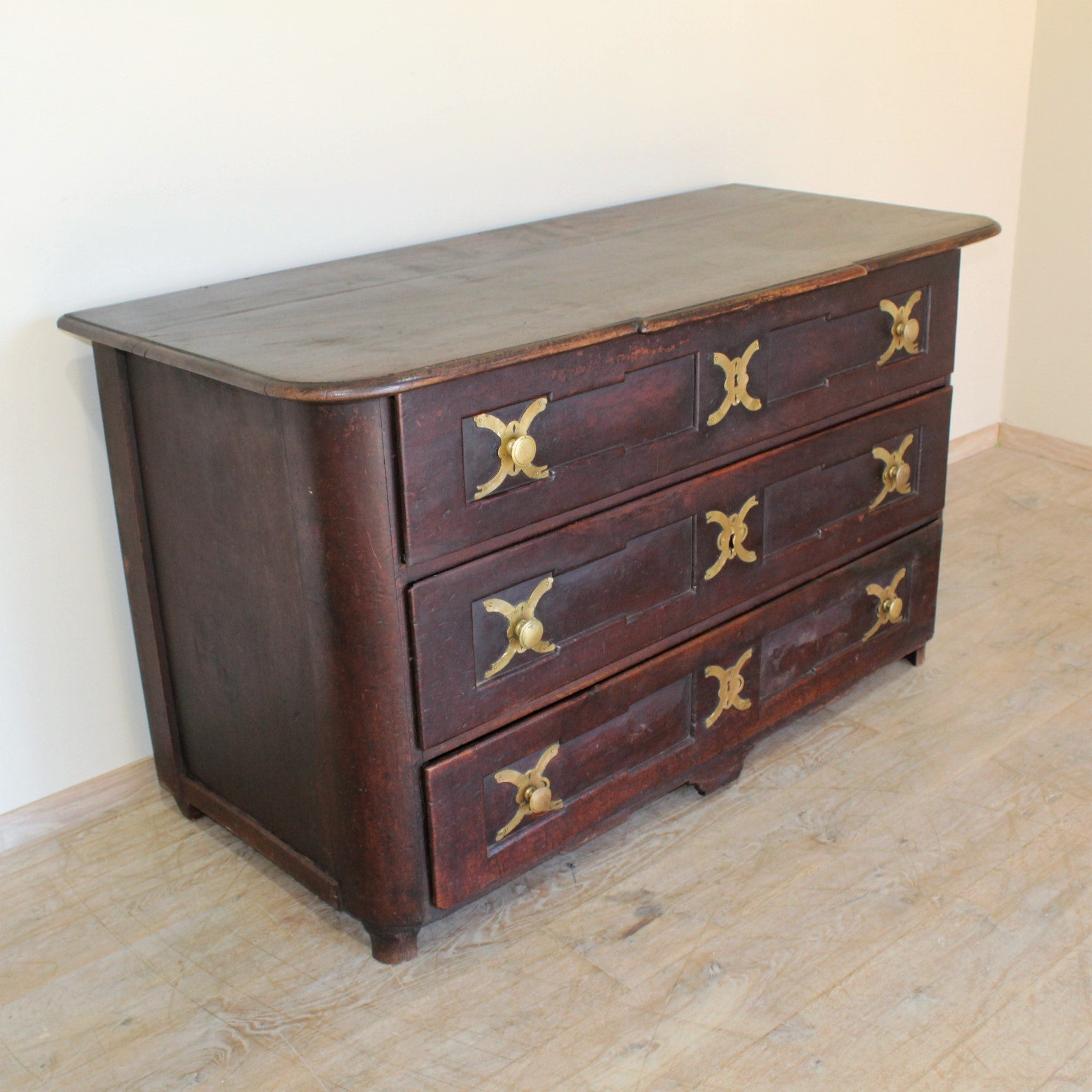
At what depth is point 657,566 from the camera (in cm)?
171

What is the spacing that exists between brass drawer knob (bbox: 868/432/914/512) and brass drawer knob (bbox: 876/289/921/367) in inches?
5.7

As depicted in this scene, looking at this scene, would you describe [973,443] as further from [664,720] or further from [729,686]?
[664,720]

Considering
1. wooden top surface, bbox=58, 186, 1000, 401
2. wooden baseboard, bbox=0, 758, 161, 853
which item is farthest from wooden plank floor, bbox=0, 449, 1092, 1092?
wooden top surface, bbox=58, 186, 1000, 401

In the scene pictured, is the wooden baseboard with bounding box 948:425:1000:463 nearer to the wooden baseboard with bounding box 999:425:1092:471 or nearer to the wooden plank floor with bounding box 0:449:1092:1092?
the wooden baseboard with bounding box 999:425:1092:471

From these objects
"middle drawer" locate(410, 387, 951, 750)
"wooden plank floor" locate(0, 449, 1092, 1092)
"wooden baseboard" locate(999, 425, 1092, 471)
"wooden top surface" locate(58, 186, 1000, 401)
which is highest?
"wooden top surface" locate(58, 186, 1000, 401)

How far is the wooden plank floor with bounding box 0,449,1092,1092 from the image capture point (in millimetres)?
1480

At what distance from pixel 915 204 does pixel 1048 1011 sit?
6.16ft

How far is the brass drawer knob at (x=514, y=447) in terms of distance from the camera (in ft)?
4.82

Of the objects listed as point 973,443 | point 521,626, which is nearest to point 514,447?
→ point 521,626

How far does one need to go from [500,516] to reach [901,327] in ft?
2.55

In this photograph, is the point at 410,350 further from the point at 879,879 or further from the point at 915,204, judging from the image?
the point at 915,204

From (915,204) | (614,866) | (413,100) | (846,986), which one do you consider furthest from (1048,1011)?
(915,204)

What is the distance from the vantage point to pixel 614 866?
180 centimetres

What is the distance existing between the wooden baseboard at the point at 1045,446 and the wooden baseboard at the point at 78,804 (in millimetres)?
2221
